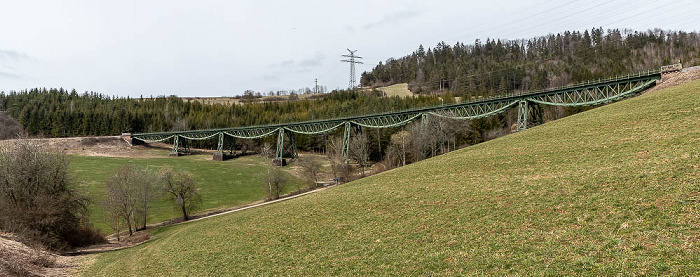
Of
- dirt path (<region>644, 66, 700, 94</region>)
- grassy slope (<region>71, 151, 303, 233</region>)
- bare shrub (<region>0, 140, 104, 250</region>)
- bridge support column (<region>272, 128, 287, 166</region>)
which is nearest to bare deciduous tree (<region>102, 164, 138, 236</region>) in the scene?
grassy slope (<region>71, 151, 303, 233</region>)

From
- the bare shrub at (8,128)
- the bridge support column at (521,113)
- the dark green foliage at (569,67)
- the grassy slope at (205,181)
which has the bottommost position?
the grassy slope at (205,181)

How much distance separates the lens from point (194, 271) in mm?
19094

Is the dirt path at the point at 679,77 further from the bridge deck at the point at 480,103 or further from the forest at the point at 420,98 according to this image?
the forest at the point at 420,98

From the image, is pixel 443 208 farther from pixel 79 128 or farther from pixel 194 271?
pixel 79 128

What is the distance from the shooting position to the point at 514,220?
15.4m

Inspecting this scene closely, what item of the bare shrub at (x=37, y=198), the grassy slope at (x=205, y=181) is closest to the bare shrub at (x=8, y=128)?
the grassy slope at (x=205, y=181)

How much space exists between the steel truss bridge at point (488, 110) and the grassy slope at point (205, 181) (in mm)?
12733

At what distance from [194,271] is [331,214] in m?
9.72

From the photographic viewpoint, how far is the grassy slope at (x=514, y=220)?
10953 millimetres

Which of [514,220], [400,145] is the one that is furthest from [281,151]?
[514,220]

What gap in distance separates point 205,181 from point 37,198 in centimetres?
4448

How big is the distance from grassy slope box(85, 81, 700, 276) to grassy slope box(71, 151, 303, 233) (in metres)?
25.2

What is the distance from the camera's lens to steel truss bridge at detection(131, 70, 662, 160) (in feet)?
172

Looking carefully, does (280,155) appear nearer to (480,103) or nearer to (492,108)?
(480,103)
